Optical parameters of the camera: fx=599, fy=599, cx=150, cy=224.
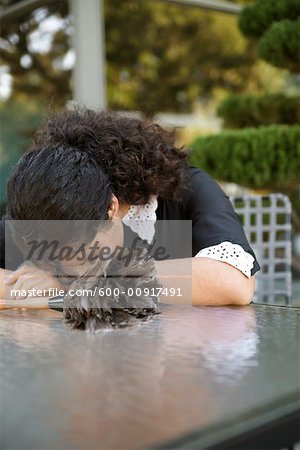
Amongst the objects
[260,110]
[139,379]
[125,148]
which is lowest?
[139,379]

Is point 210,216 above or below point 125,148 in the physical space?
below

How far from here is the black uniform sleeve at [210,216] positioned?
1079mm

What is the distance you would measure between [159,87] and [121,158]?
409cm

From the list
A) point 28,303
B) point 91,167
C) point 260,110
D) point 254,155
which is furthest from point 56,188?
point 260,110

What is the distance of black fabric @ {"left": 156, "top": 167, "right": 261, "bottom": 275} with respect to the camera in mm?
1083

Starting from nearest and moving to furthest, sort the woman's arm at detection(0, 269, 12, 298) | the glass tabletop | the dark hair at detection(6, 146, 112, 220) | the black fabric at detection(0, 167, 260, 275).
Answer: the glass tabletop < the dark hair at detection(6, 146, 112, 220) < the woman's arm at detection(0, 269, 12, 298) < the black fabric at detection(0, 167, 260, 275)

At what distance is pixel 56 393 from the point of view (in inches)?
19.1

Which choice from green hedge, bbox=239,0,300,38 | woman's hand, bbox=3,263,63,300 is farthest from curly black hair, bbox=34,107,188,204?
green hedge, bbox=239,0,300,38

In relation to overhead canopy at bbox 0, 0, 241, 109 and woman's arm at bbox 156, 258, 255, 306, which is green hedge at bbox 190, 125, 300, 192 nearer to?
overhead canopy at bbox 0, 0, 241, 109

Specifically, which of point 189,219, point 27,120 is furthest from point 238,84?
point 189,219

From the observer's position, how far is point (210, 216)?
45.2 inches

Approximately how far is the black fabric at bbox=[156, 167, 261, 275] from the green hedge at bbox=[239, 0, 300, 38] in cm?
137

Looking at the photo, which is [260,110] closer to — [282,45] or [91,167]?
[282,45]

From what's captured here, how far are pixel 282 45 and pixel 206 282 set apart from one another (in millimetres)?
1595
